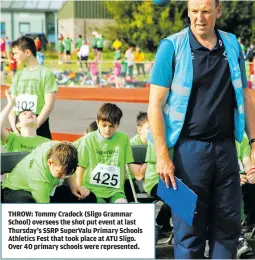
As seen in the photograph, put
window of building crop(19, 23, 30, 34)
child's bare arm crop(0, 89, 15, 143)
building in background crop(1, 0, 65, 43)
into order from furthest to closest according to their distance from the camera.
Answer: window of building crop(19, 23, 30, 34)
building in background crop(1, 0, 65, 43)
child's bare arm crop(0, 89, 15, 143)

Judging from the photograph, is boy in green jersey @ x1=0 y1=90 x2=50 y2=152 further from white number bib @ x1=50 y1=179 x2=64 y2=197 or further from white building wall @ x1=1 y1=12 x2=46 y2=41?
white building wall @ x1=1 y1=12 x2=46 y2=41

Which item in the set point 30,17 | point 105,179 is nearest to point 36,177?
point 105,179

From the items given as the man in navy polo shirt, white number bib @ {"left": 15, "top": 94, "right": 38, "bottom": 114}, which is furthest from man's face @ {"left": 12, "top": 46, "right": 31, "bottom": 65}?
the man in navy polo shirt

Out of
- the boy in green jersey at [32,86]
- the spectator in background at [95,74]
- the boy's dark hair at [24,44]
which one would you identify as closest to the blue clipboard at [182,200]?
the boy in green jersey at [32,86]

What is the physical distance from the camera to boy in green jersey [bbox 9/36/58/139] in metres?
6.87

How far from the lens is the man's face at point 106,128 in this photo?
5824 millimetres

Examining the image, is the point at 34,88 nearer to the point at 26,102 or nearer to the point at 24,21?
the point at 26,102

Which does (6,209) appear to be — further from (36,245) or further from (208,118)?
(208,118)

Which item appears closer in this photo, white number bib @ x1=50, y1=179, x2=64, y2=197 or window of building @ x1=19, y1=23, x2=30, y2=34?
white number bib @ x1=50, y1=179, x2=64, y2=197

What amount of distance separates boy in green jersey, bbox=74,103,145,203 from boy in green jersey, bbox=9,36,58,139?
43.2 inches

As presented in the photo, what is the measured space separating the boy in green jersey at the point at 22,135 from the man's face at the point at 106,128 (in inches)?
25.8

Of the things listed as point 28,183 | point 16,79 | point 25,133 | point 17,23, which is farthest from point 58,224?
point 17,23

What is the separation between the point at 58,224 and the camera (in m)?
4.72
